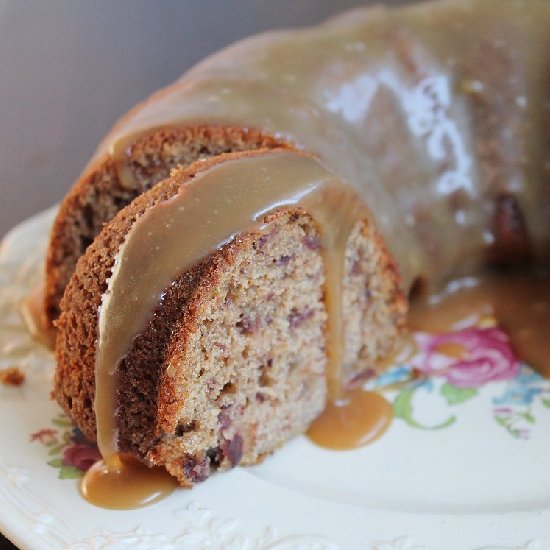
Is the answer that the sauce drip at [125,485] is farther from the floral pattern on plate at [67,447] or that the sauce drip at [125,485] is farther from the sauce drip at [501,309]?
the sauce drip at [501,309]

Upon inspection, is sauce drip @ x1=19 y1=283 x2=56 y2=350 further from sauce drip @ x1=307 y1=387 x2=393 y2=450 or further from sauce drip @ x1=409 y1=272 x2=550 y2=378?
sauce drip @ x1=409 y1=272 x2=550 y2=378

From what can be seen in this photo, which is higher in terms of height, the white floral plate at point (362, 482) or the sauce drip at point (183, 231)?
the sauce drip at point (183, 231)

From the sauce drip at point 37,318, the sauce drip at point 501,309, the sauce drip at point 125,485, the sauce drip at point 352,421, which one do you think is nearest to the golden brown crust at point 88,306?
the sauce drip at point 125,485

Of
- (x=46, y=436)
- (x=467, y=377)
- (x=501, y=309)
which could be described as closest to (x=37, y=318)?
(x=46, y=436)

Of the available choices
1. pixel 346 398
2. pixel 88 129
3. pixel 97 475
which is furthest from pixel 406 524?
pixel 88 129

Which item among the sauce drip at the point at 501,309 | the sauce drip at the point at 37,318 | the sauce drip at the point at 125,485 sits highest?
the sauce drip at the point at 37,318

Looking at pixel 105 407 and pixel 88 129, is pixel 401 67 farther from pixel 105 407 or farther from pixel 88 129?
pixel 88 129

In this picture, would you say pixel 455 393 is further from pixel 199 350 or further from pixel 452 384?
pixel 199 350
